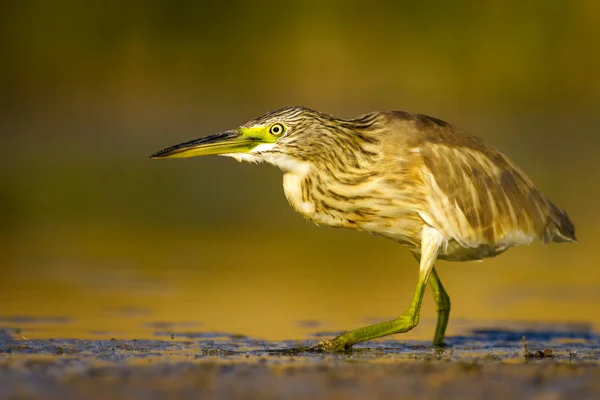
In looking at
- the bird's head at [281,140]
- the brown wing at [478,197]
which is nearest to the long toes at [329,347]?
the brown wing at [478,197]

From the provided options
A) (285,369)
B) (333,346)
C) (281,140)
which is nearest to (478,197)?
(281,140)

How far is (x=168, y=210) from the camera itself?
16.0 metres

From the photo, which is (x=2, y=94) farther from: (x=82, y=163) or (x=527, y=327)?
(x=527, y=327)

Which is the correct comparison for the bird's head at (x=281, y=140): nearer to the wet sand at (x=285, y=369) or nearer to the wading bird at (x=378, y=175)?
the wading bird at (x=378, y=175)

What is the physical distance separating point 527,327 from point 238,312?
6.58 ft

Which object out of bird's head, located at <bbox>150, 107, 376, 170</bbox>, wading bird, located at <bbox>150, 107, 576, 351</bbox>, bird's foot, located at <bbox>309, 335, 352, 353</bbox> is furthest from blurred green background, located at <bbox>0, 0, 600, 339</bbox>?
bird's foot, located at <bbox>309, 335, 352, 353</bbox>

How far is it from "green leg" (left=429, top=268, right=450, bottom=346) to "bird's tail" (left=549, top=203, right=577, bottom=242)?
33.0 inches

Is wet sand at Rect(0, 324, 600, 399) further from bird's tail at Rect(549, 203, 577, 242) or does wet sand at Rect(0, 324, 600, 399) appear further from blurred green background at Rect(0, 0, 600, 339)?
blurred green background at Rect(0, 0, 600, 339)

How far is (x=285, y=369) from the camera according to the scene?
673 cm

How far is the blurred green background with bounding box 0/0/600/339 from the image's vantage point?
527 inches

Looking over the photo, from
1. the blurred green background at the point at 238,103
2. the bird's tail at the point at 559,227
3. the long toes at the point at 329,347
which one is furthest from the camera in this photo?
the blurred green background at the point at 238,103

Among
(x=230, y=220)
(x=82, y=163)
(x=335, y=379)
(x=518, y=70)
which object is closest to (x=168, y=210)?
(x=230, y=220)

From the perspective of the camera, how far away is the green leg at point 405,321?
7.86 metres

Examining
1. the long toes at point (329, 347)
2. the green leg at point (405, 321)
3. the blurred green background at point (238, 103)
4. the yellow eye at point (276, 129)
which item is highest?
the blurred green background at point (238, 103)
